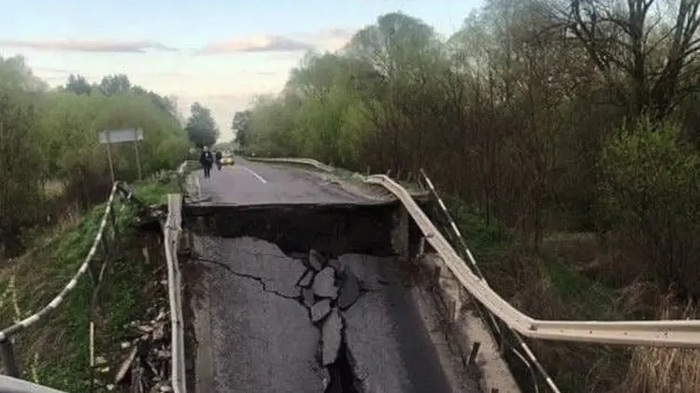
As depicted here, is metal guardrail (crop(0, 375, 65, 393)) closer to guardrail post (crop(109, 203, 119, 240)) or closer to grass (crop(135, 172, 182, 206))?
guardrail post (crop(109, 203, 119, 240))

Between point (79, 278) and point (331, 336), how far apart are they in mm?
3611

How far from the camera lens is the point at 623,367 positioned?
10148 millimetres

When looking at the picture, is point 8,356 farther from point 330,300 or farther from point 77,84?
point 77,84

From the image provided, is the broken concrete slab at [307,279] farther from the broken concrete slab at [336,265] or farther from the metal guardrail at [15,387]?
the metal guardrail at [15,387]

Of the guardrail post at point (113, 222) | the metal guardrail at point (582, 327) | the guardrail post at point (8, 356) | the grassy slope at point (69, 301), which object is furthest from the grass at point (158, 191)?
the guardrail post at point (8, 356)

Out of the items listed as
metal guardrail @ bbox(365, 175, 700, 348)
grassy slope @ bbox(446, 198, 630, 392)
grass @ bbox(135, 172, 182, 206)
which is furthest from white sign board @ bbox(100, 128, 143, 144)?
metal guardrail @ bbox(365, 175, 700, 348)

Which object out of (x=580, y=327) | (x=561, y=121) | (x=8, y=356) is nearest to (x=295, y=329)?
(x=580, y=327)

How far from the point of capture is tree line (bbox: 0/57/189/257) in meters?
22.9

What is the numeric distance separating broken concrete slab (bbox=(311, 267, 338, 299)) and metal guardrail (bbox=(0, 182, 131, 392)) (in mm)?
3284

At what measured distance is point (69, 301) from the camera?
32.4ft

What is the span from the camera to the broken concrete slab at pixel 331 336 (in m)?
9.77

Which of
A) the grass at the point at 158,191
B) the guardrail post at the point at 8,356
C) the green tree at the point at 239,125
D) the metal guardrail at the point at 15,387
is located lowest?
the green tree at the point at 239,125

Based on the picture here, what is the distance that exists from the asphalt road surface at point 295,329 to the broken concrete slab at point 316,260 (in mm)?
129

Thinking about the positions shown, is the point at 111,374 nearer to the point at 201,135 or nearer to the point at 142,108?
the point at 142,108
